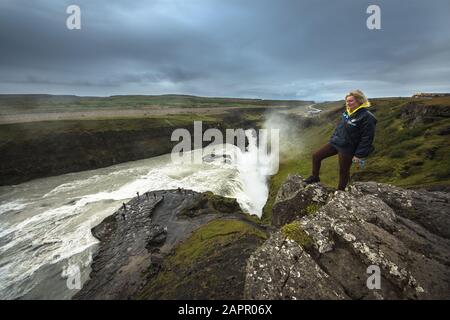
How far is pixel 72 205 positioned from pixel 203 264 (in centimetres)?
2705

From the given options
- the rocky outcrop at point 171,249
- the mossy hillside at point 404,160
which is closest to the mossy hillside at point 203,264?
the rocky outcrop at point 171,249

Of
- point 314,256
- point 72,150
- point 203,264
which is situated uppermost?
point 72,150

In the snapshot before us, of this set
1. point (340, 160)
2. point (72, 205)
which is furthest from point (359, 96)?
point (72, 205)

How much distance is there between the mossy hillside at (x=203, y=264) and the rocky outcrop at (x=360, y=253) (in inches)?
123

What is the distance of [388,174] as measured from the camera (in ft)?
87.8

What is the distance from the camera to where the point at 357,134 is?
26.0 ft

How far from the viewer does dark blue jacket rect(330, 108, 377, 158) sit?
7.60 m

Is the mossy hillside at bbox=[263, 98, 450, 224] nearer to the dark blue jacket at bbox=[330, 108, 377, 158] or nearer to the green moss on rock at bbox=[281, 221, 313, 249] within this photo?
the dark blue jacket at bbox=[330, 108, 377, 158]

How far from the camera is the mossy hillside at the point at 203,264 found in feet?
31.5

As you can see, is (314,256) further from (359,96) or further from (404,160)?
(404,160)

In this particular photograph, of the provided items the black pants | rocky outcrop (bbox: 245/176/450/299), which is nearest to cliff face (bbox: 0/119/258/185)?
rocky outcrop (bbox: 245/176/450/299)

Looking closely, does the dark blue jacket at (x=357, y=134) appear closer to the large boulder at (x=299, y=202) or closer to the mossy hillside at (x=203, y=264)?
the large boulder at (x=299, y=202)
